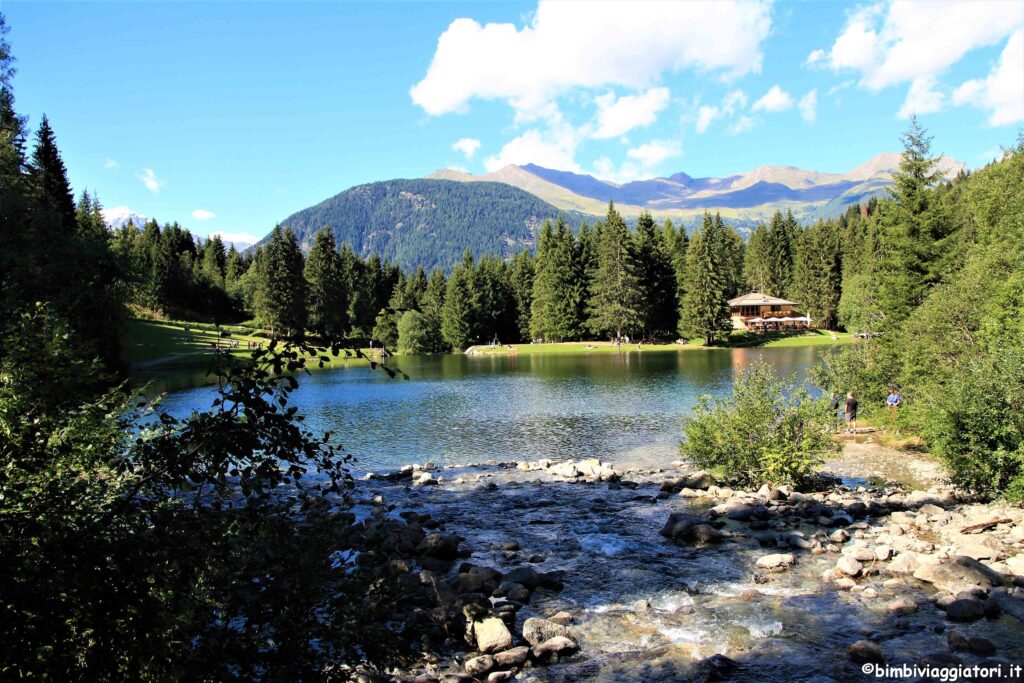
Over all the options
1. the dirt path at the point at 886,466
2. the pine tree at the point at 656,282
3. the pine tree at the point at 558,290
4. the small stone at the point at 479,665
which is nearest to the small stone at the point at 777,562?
the small stone at the point at 479,665

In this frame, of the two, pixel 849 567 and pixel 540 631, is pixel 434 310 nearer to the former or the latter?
pixel 849 567

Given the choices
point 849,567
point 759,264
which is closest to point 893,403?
point 849,567

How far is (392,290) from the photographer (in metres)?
124

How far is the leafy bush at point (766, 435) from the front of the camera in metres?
18.8

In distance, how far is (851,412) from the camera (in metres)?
28.5

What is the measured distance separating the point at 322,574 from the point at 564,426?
97.8ft

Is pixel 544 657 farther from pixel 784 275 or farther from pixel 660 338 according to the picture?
pixel 784 275

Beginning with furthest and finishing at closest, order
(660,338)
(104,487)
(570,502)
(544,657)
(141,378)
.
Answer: (660,338) < (141,378) < (570,502) < (544,657) < (104,487)

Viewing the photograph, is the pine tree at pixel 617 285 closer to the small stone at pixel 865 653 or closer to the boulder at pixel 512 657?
the small stone at pixel 865 653

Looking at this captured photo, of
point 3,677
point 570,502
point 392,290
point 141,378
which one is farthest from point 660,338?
point 3,677

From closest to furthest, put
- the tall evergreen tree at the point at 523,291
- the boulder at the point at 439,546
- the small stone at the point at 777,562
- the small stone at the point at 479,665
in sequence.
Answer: the small stone at the point at 479,665
the small stone at the point at 777,562
the boulder at the point at 439,546
the tall evergreen tree at the point at 523,291

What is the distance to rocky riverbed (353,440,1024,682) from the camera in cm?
893

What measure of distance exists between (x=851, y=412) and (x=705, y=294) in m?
67.0

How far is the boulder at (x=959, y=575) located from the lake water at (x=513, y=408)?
1050 centimetres
